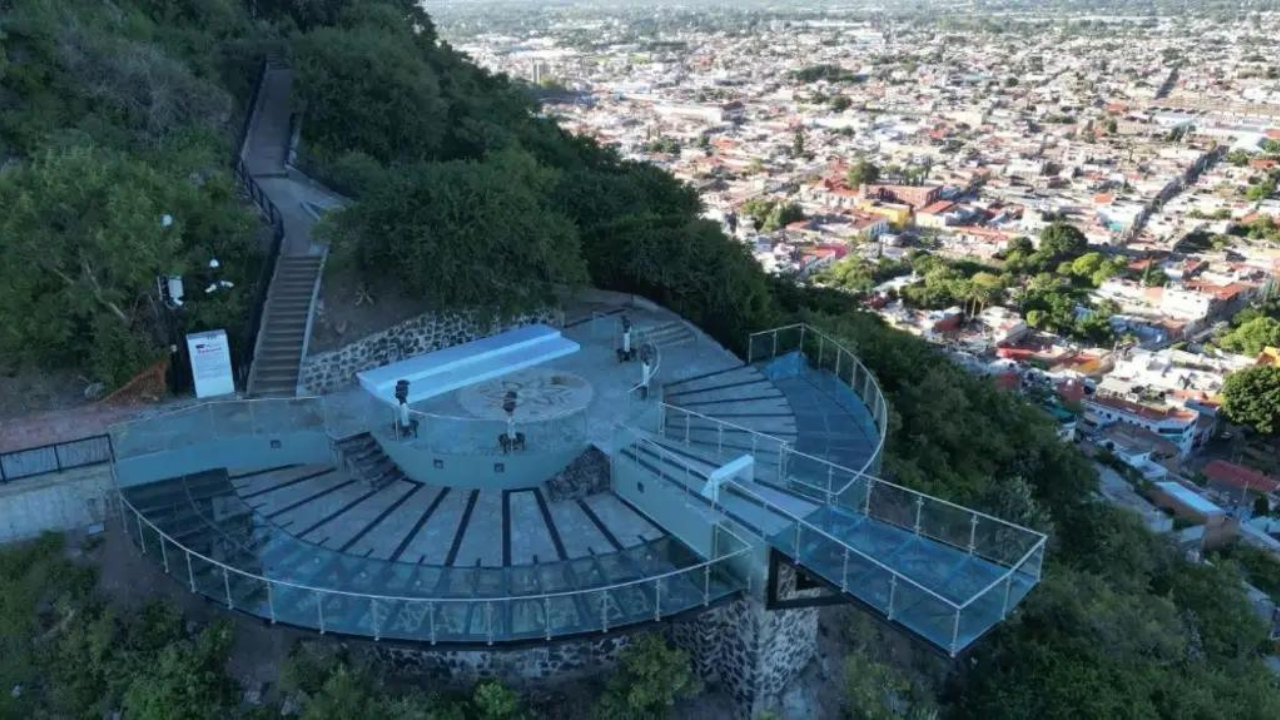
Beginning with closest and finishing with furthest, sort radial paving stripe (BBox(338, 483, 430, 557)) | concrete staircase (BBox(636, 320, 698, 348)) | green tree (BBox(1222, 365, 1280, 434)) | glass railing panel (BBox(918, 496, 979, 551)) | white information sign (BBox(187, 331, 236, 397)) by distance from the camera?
1. glass railing panel (BBox(918, 496, 979, 551))
2. radial paving stripe (BBox(338, 483, 430, 557))
3. white information sign (BBox(187, 331, 236, 397))
4. concrete staircase (BBox(636, 320, 698, 348))
5. green tree (BBox(1222, 365, 1280, 434))

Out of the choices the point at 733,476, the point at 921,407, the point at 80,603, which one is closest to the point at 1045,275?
the point at 921,407

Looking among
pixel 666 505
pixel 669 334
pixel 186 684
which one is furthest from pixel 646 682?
pixel 669 334

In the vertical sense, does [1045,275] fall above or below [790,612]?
below

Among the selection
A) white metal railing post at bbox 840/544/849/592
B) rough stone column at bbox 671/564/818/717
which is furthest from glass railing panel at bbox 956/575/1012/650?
rough stone column at bbox 671/564/818/717

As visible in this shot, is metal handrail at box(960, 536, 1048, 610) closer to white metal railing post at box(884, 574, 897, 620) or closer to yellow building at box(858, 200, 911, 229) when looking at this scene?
white metal railing post at box(884, 574, 897, 620)

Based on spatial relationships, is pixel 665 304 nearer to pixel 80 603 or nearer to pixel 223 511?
pixel 223 511

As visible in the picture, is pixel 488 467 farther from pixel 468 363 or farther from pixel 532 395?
pixel 468 363

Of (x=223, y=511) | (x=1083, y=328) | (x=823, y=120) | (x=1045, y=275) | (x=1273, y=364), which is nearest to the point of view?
(x=223, y=511)
